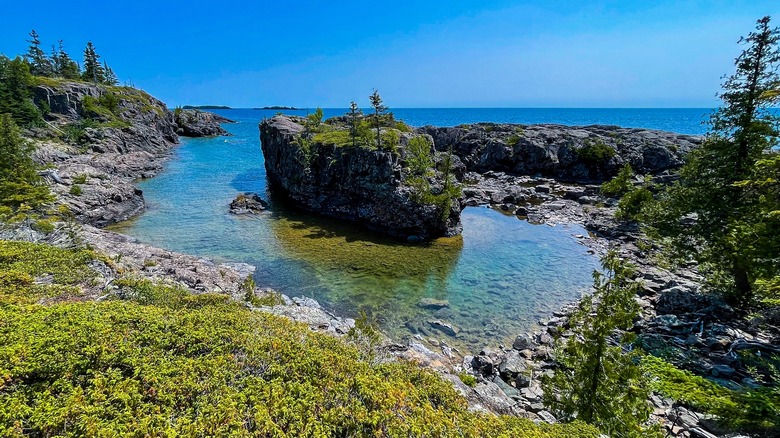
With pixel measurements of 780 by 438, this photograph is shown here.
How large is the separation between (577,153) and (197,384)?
68764 mm

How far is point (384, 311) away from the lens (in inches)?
824

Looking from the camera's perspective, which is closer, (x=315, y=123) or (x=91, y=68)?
(x=315, y=123)

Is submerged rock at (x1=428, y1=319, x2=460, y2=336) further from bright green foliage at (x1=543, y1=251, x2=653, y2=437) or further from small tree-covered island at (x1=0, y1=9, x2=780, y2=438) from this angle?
bright green foliage at (x1=543, y1=251, x2=653, y2=437)

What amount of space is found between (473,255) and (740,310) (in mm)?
16611

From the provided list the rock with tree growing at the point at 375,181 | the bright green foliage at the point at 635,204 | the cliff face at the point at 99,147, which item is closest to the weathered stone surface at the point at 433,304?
the rock with tree growing at the point at 375,181

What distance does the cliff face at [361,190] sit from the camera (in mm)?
33531

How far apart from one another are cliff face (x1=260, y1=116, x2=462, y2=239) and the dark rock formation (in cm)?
416

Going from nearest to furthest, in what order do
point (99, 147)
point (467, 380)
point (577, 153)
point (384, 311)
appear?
point (467, 380) < point (384, 311) < point (577, 153) < point (99, 147)

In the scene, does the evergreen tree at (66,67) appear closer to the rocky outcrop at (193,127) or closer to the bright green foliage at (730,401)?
the rocky outcrop at (193,127)

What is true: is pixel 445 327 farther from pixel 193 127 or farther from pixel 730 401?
pixel 193 127

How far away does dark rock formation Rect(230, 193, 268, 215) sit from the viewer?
40.0 m

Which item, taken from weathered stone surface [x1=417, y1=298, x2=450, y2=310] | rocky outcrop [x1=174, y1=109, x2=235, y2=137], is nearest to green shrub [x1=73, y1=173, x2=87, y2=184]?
weathered stone surface [x1=417, y1=298, x2=450, y2=310]

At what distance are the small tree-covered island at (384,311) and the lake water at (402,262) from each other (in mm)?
313

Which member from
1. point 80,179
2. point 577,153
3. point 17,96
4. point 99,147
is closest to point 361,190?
point 80,179
